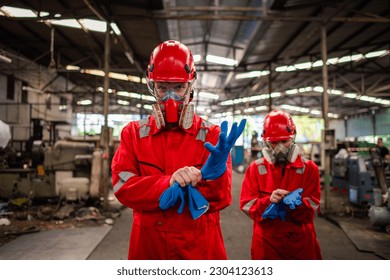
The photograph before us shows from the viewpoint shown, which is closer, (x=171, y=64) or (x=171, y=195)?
(x=171, y=195)

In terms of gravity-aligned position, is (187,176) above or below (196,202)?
above

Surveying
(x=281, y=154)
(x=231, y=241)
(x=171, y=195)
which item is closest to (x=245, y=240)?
(x=231, y=241)

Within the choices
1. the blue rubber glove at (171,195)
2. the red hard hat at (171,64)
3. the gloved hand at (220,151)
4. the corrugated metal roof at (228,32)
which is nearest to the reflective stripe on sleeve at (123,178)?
the blue rubber glove at (171,195)

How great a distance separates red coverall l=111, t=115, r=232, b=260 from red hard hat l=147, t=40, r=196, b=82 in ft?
0.73

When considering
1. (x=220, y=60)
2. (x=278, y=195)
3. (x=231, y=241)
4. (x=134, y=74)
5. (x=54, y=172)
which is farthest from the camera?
(x=134, y=74)

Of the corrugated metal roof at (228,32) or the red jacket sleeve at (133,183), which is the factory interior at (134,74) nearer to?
the corrugated metal roof at (228,32)

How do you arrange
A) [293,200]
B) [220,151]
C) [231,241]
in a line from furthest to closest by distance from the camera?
[231,241], [293,200], [220,151]

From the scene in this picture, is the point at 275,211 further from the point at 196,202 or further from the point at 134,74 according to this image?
the point at 134,74

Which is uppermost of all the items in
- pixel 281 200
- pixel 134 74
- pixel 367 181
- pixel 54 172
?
pixel 134 74

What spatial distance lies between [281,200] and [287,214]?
198 millimetres

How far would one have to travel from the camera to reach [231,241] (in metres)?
4.23

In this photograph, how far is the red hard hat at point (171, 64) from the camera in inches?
55.3

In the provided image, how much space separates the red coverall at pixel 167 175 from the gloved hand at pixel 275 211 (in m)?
0.56
